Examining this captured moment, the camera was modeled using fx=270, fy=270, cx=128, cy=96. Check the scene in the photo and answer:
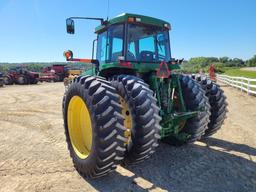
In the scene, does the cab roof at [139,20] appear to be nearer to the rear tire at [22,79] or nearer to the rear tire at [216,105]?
the rear tire at [216,105]

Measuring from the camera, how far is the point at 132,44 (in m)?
4.99

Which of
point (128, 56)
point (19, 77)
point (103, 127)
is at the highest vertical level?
point (128, 56)

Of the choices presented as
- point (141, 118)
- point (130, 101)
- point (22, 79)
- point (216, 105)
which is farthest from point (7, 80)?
point (141, 118)

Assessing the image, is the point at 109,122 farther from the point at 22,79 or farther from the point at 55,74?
the point at 55,74

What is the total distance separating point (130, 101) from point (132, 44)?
146 cm

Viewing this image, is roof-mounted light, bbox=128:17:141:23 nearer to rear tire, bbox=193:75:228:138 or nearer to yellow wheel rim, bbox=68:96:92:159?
yellow wheel rim, bbox=68:96:92:159

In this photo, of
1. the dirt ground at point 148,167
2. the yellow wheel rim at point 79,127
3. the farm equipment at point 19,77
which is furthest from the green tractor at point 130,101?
the farm equipment at point 19,77

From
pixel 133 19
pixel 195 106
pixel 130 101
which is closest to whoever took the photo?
pixel 130 101

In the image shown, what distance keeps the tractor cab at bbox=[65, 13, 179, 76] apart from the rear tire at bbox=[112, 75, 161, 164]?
754 millimetres

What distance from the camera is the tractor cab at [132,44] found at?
4.81 m

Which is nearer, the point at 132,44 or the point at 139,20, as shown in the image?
the point at 139,20

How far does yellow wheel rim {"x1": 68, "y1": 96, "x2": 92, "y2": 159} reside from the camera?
433cm

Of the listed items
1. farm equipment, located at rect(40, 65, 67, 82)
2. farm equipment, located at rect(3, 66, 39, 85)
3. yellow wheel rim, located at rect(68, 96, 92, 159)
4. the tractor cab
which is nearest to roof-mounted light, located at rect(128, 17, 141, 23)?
the tractor cab

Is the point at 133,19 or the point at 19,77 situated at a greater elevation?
the point at 133,19
